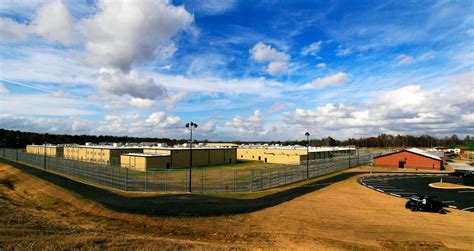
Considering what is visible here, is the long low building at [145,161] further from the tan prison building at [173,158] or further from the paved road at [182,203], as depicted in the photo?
the paved road at [182,203]

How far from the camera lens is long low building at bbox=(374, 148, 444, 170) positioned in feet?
238

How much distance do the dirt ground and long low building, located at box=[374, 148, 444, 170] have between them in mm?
49875

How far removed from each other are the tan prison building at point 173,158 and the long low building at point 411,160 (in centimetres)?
4466

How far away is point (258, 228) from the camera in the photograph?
22422 millimetres

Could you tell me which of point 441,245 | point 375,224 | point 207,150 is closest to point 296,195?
point 375,224

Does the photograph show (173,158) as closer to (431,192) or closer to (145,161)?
(145,161)

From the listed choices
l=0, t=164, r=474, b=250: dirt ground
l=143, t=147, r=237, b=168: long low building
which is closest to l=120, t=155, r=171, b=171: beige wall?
l=143, t=147, r=237, b=168: long low building

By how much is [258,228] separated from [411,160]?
68701 millimetres

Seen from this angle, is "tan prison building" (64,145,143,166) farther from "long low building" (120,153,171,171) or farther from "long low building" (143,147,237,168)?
"long low building" (120,153,171,171)

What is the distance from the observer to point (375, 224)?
2414cm

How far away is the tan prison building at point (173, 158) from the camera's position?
208 feet

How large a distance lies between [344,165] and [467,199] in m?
35.7

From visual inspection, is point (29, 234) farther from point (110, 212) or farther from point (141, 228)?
point (110, 212)

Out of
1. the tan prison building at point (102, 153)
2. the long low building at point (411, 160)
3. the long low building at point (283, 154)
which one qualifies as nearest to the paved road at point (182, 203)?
the tan prison building at point (102, 153)
